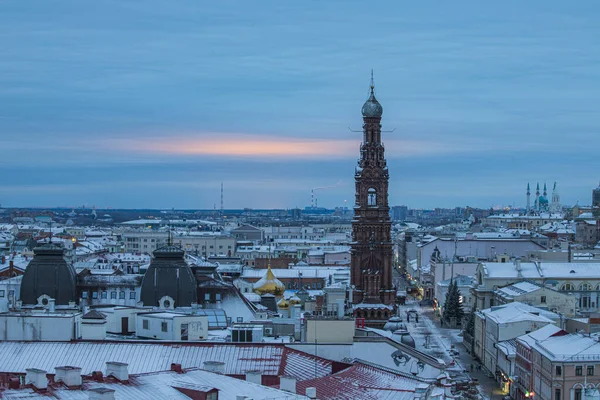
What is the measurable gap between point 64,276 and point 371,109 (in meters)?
40.8

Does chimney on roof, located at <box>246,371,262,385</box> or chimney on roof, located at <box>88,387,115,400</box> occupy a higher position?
chimney on roof, located at <box>88,387,115,400</box>

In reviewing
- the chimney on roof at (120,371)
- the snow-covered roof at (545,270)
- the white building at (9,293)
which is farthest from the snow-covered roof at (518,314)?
the chimney on roof at (120,371)

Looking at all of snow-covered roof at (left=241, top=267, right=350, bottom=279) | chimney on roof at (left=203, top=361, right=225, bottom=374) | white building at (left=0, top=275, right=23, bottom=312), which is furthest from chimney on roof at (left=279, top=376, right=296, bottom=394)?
snow-covered roof at (left=241, top=267, right=350, bottom=279)

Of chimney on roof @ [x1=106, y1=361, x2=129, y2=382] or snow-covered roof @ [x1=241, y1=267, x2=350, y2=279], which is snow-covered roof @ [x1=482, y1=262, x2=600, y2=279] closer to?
snow-covered roof @ [x1=241, y1=267, x2=350, y2=279]

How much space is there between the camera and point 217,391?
3972 cm

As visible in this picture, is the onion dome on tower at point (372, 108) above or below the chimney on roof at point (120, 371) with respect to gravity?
above

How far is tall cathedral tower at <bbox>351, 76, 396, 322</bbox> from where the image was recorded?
382ft

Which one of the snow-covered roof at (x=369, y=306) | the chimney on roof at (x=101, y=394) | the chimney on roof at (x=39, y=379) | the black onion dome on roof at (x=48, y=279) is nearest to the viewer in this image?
the chimney on roof at (x=101, y=394)

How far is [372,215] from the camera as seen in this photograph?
118438 mm

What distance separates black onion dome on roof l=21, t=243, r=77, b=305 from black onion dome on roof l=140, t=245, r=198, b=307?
5.79 meters

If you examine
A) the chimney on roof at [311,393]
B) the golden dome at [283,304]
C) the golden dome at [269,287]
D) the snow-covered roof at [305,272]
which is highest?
the chimney on roof at [311,393]

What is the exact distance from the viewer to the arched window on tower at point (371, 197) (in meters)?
119

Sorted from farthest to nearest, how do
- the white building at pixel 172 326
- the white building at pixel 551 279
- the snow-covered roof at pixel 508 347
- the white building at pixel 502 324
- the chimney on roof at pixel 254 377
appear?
the white building at pixel 551 279 < the white building at pixel 502 324 < the snow-covered roof at pixel 508 347 < the white building at pixel 172 326 < the chimney on roof at pixel 254 377

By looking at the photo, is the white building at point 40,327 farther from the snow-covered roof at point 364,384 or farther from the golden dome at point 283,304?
the golden dome at point 283,304
